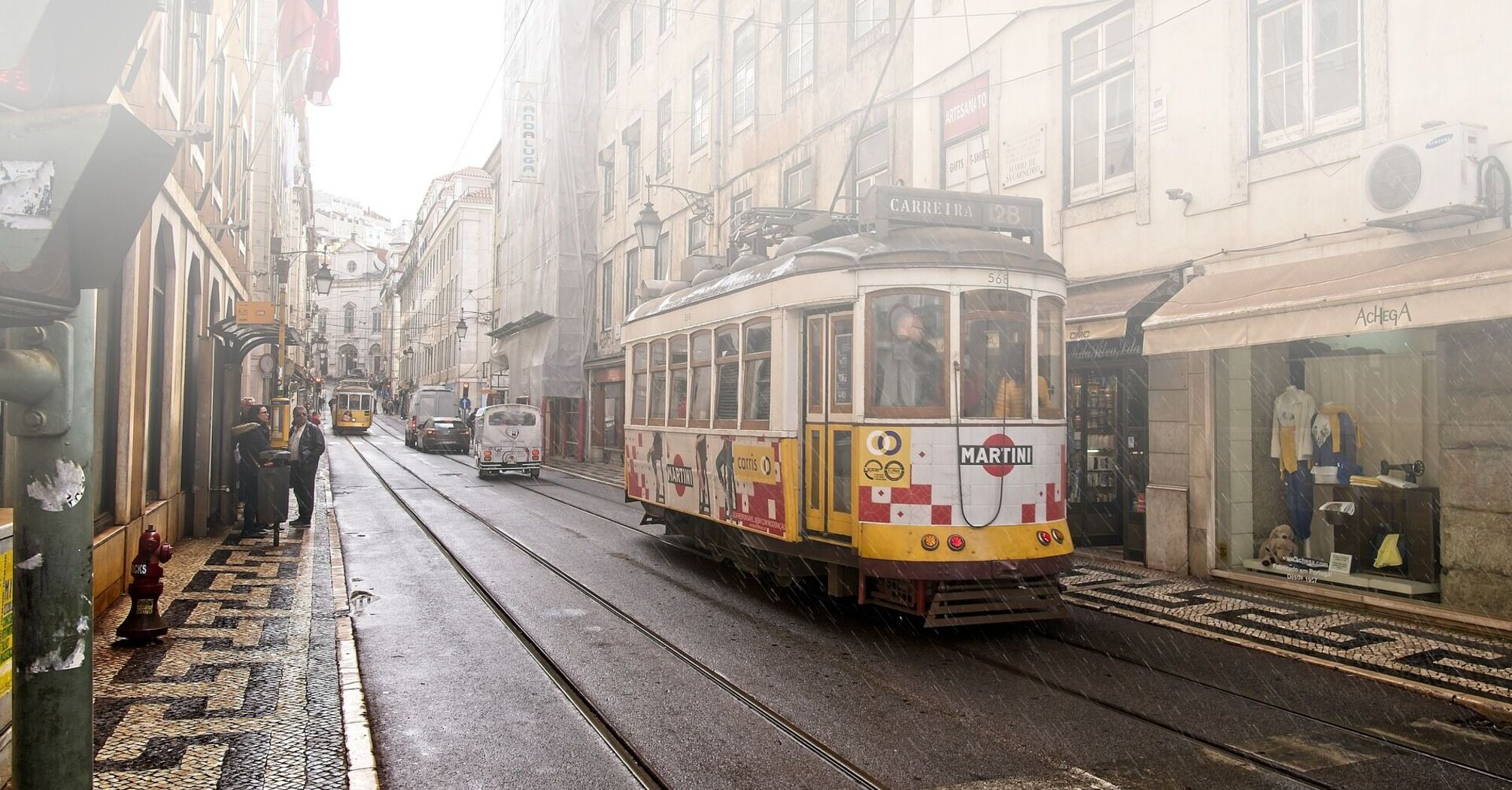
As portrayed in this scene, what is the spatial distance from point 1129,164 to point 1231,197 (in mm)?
1698

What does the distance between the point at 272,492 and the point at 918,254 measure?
9391mm

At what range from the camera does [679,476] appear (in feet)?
36.2

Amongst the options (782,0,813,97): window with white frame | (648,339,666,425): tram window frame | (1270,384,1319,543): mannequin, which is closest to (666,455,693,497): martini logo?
(648,339,666,425): tram window frame

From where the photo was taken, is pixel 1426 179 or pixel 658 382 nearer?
pixel 1426 179

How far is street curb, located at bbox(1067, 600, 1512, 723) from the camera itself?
19.1ft

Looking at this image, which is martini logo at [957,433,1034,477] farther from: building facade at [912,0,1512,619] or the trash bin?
the trash bin

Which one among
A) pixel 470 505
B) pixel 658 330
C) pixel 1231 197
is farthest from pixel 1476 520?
pixel 470 505

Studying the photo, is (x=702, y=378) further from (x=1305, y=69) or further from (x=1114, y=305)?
(x=1305, y=69)

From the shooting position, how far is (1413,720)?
5.61 metres

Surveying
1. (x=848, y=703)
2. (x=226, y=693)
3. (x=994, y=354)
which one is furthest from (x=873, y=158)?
(x=226, y=693)

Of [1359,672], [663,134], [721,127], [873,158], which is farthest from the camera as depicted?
[663,134]

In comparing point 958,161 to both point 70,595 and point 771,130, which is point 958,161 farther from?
point 70,595

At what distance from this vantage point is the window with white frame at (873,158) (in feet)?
56.2

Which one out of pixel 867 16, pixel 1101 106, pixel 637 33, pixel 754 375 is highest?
pixel 637 33
